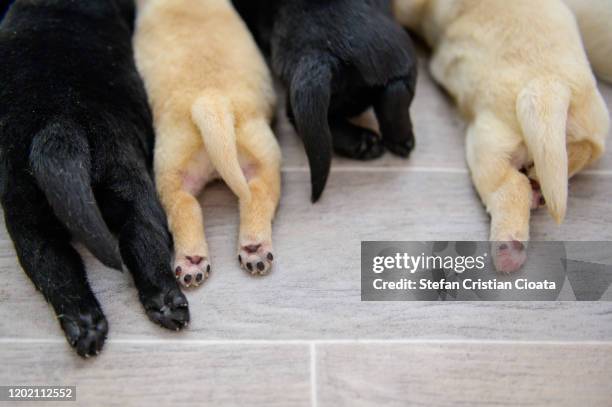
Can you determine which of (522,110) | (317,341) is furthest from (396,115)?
(317,341)

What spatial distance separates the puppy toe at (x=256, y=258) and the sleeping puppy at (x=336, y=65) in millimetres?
226

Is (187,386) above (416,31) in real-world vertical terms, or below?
below

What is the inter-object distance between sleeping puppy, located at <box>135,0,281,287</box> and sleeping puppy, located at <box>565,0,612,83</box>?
3.28ft

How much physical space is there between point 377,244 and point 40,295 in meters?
0.88

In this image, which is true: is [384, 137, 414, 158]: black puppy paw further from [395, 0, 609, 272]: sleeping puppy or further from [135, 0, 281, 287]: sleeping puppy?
[135, 0, 281, 287]: sleeping puppy

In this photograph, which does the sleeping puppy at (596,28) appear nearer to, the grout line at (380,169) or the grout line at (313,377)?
the grout line at (380,169)

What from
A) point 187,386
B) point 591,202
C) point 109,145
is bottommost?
point 187,386

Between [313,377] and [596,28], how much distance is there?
4.48 ft

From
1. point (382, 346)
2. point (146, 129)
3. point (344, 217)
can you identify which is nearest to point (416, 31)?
point (344, 217)

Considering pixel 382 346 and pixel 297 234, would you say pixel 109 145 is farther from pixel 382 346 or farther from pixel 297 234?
pixel 382 346

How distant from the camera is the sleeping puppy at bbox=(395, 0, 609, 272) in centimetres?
170

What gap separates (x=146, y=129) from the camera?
1.81 metres

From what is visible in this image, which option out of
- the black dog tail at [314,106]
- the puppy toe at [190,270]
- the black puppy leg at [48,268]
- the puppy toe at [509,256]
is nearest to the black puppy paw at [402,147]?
the black dog tail at [314,106]

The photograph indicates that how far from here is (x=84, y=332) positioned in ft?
5.25
